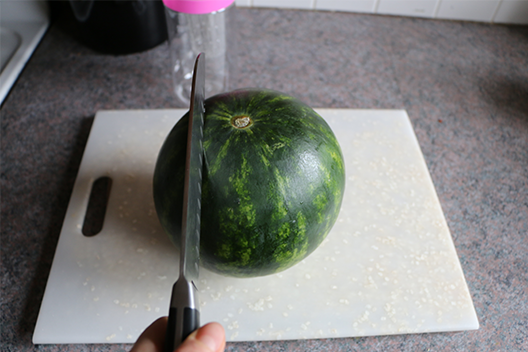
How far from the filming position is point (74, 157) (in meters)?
1.18

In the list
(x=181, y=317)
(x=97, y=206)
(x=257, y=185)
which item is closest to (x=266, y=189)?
(x=257, y=185)

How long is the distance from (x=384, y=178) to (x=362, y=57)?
685mm

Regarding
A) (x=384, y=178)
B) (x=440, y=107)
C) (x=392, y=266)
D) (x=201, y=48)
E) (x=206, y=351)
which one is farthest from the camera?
(x=201, y=48)

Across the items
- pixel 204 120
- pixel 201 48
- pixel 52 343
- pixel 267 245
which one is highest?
pixel 204 120

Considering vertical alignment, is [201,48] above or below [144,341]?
below

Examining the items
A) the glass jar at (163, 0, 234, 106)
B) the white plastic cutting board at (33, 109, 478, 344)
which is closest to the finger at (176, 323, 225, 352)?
the white plastic cutting board at (33, 109, 478, 344)

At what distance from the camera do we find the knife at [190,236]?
517mm

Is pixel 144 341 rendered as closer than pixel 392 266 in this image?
Yes

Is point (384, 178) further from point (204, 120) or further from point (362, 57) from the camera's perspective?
point (362, 57)

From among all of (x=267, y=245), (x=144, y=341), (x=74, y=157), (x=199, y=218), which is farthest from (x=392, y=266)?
(x=74, y=157)

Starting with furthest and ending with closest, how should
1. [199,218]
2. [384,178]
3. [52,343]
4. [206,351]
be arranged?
[384,178] < [52,343] < [199,218] < [206,351]

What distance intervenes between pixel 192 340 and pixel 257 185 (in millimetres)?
281

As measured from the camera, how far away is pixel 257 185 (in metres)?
0.70

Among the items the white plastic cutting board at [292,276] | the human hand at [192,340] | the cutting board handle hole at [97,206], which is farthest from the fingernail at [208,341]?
the cutting board handle hole at [97,206]
